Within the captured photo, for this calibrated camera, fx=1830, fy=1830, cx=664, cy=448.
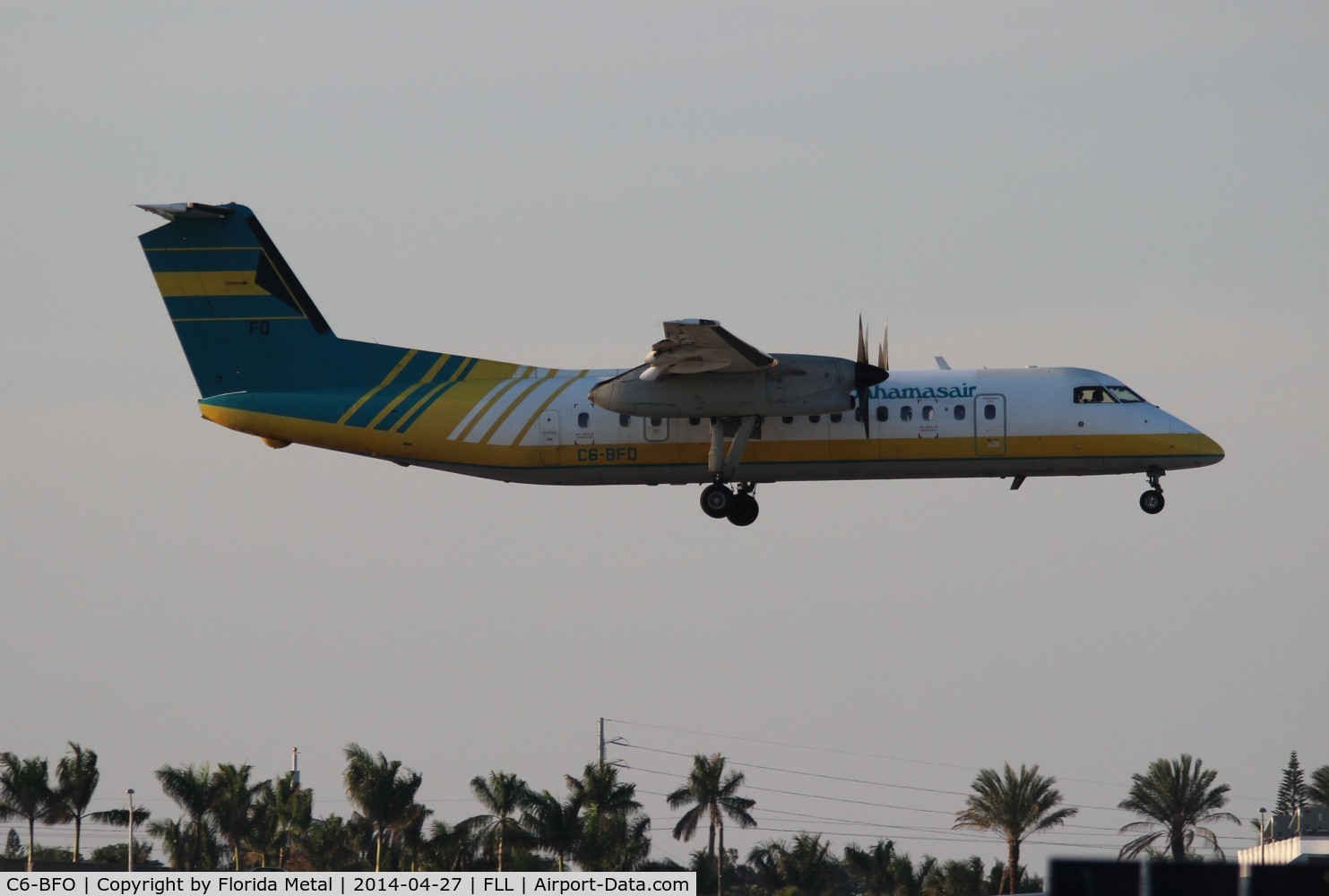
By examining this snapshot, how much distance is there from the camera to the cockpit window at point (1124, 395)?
115ft

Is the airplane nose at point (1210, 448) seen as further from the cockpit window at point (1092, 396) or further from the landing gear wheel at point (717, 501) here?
the landing gear wheel at point (717, 501)

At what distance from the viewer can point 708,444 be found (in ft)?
115

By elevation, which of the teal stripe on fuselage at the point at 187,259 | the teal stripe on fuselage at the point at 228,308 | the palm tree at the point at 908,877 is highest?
the teal stripe on fuselage at the point at 187,259

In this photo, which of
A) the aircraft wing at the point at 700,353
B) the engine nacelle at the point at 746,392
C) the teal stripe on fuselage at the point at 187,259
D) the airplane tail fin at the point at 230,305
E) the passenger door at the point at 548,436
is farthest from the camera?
the teal stripe on fuselage at the point at 187,259

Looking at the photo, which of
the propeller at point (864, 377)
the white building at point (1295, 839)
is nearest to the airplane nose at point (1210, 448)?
the propeller at point (864, 377)

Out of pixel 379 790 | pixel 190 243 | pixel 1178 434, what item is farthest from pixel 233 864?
pixel 1178 434

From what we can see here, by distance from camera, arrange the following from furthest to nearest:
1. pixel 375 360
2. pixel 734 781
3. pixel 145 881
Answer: pixel 734 781 → pixel 375 360 → pixel 145 881

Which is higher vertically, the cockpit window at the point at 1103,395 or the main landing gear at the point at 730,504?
the cockpit window at the point at 1103,395

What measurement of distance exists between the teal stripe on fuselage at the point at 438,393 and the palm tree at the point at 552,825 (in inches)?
955

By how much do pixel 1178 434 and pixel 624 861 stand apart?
29.0 m

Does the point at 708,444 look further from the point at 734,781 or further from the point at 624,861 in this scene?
the point at 734,781

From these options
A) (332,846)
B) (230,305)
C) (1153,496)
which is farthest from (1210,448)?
(332,846)

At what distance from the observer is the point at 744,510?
36094 millimetres
